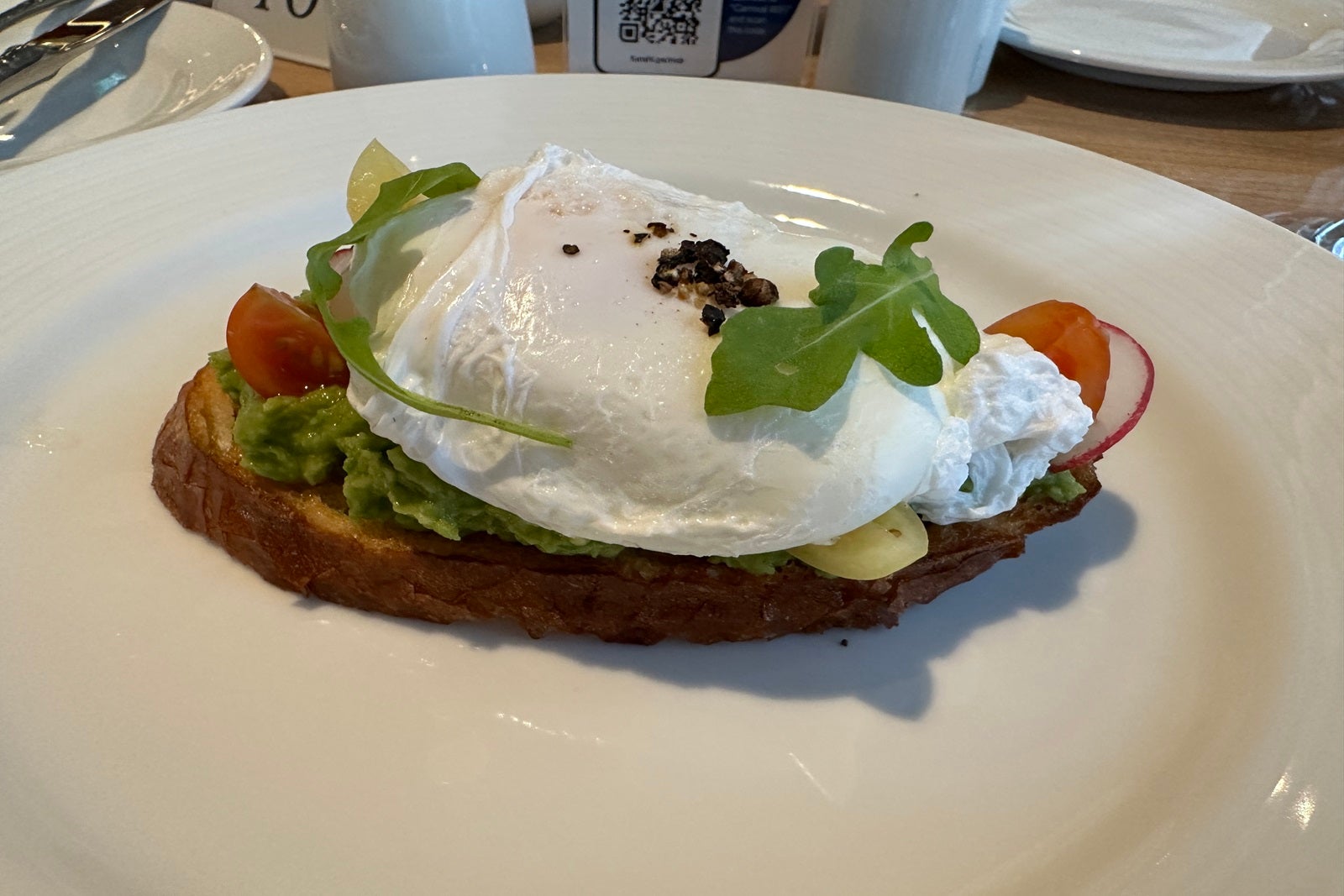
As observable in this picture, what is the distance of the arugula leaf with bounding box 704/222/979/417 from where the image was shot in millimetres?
1661

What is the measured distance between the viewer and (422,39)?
377cm

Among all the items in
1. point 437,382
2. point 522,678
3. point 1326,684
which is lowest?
point 522,678

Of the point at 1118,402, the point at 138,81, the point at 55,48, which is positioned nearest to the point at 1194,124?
the point at 1118,402

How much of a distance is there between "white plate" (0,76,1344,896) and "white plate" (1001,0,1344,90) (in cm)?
170

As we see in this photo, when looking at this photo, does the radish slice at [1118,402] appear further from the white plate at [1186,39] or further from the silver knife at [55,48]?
the silver knife at [55,48]

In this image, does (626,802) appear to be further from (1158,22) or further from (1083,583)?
(1158,22)

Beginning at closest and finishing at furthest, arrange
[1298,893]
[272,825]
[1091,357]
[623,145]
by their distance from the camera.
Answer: [1298,893]
[272,825]
[1091,357]
[623,145]

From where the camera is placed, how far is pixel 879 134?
3574 mm

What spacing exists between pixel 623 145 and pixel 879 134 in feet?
3.60

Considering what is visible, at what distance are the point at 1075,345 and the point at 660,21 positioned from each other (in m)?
2.95

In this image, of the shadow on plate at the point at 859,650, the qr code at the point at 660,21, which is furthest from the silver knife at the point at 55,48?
the shadow on plate at the point at 859,650

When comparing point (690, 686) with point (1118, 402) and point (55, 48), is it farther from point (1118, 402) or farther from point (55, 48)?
point (55, 48)

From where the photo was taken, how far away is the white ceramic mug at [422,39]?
3.69 m

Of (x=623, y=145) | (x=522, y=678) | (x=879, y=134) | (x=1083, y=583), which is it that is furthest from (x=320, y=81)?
(x=1083, y=583)
